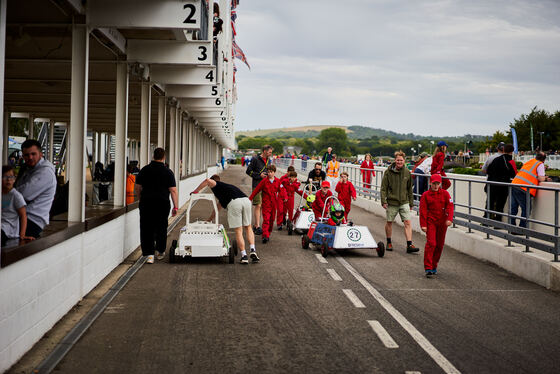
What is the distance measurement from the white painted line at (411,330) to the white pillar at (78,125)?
4.10 metres

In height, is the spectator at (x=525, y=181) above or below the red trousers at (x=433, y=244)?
above

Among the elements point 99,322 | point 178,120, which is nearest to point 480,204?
point 99,322

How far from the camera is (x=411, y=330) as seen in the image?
7.02 metres

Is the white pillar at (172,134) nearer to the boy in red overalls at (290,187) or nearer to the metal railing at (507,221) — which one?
the boy in red overalls at (290,187)

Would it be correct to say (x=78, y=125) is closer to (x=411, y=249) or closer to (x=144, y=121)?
(x=144, y=121)

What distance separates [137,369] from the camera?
221 inches

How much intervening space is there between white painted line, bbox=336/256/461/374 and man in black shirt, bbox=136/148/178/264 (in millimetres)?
3501

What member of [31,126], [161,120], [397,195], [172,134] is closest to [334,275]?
[397,195]

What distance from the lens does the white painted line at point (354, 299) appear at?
8.28 meters

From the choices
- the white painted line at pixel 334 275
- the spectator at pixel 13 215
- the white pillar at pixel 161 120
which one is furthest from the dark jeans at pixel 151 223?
the white pillar at pixel 161 120

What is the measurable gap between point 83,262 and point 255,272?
3123 millimetres

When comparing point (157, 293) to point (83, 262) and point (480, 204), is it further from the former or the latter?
point (480, 204)

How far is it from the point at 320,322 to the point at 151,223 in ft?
16.4

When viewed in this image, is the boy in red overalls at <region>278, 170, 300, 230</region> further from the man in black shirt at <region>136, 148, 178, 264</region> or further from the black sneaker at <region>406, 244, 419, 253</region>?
the man in black shirt at <region>136, 148, 178, 264</region>
